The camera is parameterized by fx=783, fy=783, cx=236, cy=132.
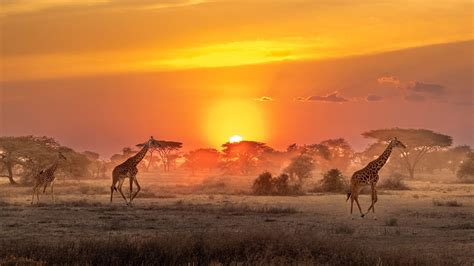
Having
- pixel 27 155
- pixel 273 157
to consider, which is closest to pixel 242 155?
pixel 273 157

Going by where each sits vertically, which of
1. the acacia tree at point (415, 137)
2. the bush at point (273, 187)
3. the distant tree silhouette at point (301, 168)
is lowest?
the bush at point (273, 187)

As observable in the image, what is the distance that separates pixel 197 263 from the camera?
53.1 ft

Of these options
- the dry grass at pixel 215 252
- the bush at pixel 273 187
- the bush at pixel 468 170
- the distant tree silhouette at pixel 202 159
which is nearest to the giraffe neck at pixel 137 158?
the bush at pixel 273 187

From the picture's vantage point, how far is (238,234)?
734 inches

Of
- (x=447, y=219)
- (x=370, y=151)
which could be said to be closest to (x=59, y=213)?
(x=447, y=219)

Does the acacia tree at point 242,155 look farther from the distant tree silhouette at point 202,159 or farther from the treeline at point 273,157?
the distant tree silhouette at point 202,159

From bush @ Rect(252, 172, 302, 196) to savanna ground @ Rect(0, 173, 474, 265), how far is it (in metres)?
6.87

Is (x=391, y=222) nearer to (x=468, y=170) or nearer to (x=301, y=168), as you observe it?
(x=301, y=168)

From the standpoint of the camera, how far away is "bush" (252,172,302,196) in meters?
51.8

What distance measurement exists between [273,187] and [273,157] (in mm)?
89882

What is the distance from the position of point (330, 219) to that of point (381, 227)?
3.51m

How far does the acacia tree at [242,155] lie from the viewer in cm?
12550

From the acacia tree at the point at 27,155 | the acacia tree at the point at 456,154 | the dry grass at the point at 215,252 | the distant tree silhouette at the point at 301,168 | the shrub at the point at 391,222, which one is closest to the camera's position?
the dry grass at the point at 215,252

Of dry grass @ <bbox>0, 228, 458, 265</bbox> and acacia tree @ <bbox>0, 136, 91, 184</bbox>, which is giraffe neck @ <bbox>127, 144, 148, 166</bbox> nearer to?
dry grass @ <bbox>0, 228, 458, 265</bbox>
